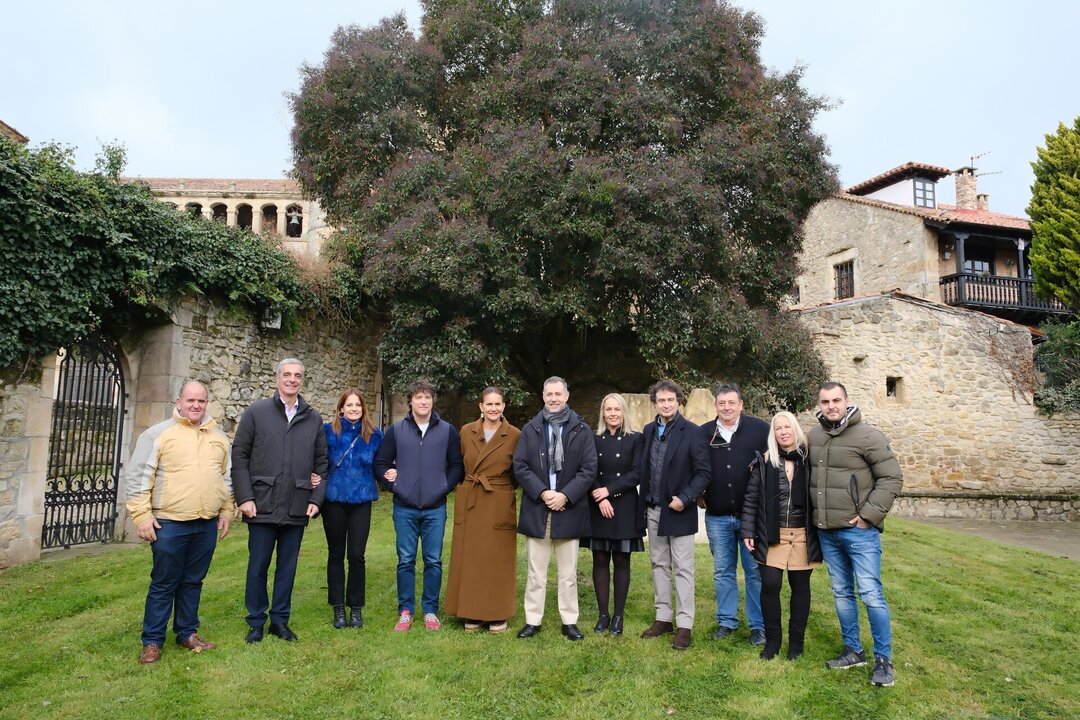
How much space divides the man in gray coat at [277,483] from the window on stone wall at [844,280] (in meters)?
21.3

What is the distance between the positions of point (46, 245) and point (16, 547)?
3.12 meters

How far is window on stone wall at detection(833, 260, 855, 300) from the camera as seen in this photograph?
72.8ft

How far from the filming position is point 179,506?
4.07 meters

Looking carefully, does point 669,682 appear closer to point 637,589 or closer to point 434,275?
Answer: point 637,589

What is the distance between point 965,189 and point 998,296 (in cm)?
566

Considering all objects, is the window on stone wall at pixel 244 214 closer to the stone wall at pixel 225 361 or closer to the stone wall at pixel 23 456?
the stone wall at pixel 225 361

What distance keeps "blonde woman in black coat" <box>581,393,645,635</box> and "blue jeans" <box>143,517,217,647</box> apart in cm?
252

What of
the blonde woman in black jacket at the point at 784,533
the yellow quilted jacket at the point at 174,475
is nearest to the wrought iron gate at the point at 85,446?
the yellow quilted jacket at the point at 174,475

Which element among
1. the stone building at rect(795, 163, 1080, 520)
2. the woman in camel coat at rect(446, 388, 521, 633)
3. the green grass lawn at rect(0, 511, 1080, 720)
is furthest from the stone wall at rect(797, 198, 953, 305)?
the woman in camel coat at rect(446, 388, 521, 633)

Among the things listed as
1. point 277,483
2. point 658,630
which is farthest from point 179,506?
point 658,630

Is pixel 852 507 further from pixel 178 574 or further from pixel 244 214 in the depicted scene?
pixel 244 214

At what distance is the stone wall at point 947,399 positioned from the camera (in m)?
15.2

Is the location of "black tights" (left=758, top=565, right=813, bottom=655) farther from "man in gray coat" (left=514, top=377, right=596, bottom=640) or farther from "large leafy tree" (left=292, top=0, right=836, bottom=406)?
"large leafy tree" (left=292, top=0, right=836, bottom=406)

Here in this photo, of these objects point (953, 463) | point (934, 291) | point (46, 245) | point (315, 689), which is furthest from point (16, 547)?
point (934, 291)
